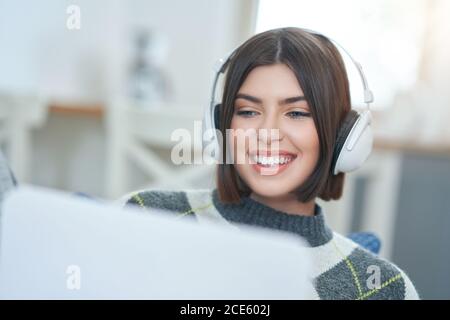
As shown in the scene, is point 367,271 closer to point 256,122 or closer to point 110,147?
point 256,122

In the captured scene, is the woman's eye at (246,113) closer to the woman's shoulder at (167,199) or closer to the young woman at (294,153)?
the young woman at (294,153)

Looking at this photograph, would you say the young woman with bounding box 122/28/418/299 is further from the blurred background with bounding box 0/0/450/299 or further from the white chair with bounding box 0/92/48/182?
the white chair with bounding box 0/92/48/182

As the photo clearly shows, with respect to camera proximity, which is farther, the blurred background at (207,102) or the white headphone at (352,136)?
the blurred background at (207,102)

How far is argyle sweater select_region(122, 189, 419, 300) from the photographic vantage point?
0.40 meters

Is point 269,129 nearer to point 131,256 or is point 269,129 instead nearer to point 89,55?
point 131,256

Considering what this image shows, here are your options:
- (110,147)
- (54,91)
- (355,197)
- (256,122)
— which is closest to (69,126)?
(110,147)

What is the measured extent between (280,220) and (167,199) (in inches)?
4.0

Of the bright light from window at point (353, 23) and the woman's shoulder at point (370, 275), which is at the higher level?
the bright light from window at point (353, 23)

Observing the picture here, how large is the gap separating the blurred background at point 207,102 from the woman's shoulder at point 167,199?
4 centimetres

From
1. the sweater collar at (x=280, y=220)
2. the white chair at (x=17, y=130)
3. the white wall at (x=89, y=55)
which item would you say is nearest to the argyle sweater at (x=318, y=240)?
the sweater collar at (x=280, y=220)

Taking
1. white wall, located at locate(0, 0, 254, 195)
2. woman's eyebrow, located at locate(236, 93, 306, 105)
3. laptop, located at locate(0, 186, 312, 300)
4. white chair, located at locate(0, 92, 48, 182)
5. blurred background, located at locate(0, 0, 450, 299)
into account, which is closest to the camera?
laptop, located at locate(0, 186, 312, 300)

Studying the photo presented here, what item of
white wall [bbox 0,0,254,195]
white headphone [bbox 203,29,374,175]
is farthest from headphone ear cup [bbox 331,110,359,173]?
white wall [bbox 0,0,254,195]

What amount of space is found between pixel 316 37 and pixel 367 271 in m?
0.19

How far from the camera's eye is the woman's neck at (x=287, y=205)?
0.43 metres
